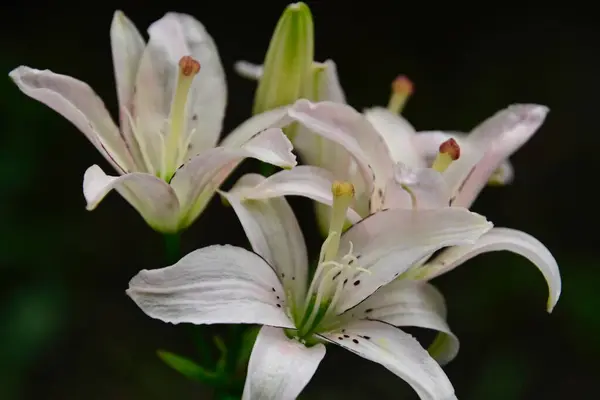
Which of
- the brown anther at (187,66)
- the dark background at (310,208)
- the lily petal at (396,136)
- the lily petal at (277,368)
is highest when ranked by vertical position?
the brown anther at (187,66)

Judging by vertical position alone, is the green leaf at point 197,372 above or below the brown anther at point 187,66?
below

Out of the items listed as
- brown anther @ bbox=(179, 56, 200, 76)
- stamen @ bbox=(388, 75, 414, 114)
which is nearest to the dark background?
stamen @ bbox=(388, 75, 414, 114)

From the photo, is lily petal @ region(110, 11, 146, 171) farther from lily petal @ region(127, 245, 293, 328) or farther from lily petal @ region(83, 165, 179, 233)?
lily petal @ region(127, 245, 293, 328)

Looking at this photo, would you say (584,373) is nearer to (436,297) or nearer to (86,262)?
(86,262)

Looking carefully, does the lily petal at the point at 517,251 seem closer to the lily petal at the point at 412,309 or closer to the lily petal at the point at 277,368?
the lily petal at the point at 412,309

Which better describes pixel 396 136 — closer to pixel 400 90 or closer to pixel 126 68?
pixel 400 90

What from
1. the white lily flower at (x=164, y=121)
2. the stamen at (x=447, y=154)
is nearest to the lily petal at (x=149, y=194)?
the white lily flower at (x=164, y=121)

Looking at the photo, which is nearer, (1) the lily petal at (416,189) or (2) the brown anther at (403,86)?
(1) the lily petal at (416,189)
